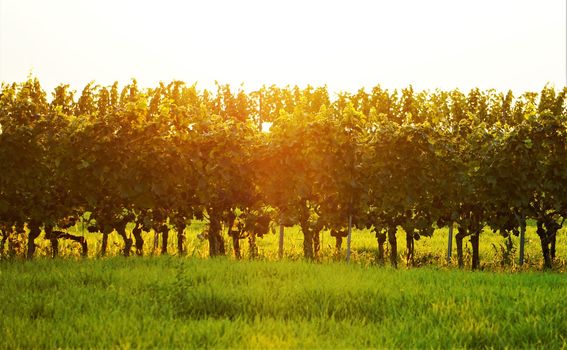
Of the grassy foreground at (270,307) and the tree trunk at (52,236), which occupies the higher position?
the tree trunk at (52,236)

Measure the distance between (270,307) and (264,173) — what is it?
5.98 metres

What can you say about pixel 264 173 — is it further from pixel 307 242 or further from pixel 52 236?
pixel 52 236

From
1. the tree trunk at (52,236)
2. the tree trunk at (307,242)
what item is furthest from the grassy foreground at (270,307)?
the tree trunk at (307,242)

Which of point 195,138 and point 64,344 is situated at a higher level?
point 195,138

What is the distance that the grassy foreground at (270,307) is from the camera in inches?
253

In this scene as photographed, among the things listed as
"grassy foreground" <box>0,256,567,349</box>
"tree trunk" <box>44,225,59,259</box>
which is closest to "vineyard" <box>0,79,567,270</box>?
"tree trunk" <box>44,225,59,259</box>

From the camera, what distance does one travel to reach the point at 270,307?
766 cm

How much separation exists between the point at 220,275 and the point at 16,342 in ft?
11.8

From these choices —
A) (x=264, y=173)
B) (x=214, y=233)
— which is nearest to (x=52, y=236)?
(x=214, y=233)

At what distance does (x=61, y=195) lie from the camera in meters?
13.2

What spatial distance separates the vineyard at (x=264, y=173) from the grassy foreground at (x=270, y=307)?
269 centimetres

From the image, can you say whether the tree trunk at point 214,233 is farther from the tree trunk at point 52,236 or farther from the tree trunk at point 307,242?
the tree trunk at point 52,236

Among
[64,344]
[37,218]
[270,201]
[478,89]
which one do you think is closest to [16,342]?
[64,344]

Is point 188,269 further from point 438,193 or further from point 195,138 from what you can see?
point 438,193
